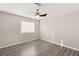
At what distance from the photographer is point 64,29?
4.25 metres

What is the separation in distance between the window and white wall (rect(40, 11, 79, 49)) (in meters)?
1.33

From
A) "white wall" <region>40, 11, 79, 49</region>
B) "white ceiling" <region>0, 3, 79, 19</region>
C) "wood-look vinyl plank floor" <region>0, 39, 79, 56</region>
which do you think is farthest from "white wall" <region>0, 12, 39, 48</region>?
"white wall" <region>40, 11, 79, 49</region>

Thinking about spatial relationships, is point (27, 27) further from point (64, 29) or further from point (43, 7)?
point (64, 29)

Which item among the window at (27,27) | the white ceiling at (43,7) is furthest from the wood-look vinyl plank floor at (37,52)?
the white ceiling at (43,7)

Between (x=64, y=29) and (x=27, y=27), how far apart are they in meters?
3.24

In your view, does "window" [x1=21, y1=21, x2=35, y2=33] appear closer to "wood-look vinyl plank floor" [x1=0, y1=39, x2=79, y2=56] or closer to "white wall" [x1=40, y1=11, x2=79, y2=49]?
"white wall" [x1=40, y1=11, x2=79, y2=49]

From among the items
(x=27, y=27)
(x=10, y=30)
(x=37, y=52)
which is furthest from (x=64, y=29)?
(x=10, y=30)

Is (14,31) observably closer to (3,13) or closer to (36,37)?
(3,13)

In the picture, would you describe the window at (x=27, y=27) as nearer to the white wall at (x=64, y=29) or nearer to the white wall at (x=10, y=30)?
the white wall at (x=10, y=30)

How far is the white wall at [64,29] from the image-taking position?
3.63m

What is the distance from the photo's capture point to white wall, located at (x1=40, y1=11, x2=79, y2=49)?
3.63m

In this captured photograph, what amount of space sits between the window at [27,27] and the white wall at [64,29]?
1333mm

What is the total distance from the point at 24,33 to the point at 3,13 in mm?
2258

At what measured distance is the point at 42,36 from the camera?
21.5 ft
